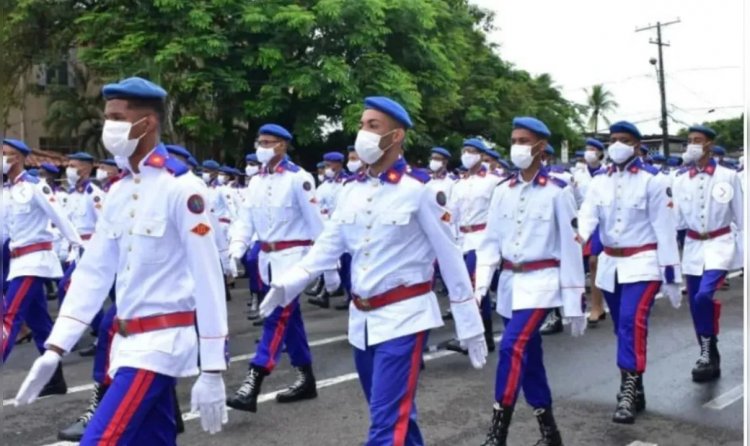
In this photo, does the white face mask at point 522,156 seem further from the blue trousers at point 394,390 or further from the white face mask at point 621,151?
the blue trousers at point 394,390

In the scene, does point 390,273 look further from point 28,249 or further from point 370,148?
point 28,249

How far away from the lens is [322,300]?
1287 centimetres

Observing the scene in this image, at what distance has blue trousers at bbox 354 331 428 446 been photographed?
4.20m

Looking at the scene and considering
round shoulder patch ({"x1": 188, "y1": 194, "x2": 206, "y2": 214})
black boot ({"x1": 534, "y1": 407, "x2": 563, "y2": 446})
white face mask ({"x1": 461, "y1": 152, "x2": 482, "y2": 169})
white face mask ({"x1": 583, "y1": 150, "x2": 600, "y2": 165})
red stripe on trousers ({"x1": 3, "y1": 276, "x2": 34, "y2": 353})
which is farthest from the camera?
white face mask ({"x1": 583, "y1": 150, "x2": 600, "y2": 165})

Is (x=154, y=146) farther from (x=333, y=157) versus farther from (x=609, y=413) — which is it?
(x=333, y=157)

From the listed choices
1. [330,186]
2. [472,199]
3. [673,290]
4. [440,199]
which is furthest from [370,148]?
[330,186]

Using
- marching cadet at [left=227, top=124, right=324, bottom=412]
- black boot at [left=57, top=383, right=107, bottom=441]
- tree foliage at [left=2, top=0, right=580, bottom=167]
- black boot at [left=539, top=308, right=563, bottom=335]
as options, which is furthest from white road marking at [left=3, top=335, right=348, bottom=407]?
tree foliage at [left=2, top=0, right=580, bottom=167]

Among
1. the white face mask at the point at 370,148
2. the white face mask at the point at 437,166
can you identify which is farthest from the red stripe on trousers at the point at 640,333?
the white face mask at the point at 437,166

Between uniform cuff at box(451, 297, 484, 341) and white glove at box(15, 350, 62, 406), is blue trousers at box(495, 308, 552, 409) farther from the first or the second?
white glove at box(15, 350, 62, 406)

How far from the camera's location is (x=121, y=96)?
4004 mm

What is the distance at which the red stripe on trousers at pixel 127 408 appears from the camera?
11.6 ft

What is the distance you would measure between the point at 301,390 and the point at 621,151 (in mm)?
3087

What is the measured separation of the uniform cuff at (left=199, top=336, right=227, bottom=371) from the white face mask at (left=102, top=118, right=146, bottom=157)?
924 millimetres

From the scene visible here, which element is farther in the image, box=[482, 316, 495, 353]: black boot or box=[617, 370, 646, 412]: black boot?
box=[482, 316, 495, 353]: black boot
